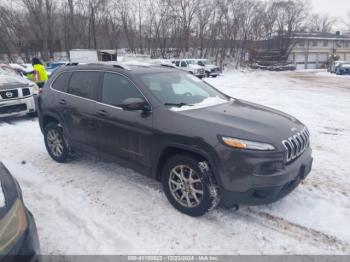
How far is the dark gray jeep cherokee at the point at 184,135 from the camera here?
2.87 meters

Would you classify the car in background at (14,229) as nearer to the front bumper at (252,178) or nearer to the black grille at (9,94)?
the front bumper at (252,178)

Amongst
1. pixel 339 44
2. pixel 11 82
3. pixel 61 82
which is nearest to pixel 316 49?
pixel 339 44

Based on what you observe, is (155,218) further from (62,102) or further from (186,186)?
(62,102)

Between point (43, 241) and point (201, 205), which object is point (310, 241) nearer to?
point (201, 205)

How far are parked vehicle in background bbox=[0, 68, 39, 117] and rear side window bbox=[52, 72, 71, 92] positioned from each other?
3038 millimetres

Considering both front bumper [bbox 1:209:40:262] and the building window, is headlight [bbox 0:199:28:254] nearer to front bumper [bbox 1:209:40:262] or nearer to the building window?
front bumper [bbox 1:209:40:262]

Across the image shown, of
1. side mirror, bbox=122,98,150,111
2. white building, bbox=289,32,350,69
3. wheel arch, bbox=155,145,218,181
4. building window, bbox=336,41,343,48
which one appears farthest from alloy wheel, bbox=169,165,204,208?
building window, bbox=336,41,343,48

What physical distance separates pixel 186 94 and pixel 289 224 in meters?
2.10

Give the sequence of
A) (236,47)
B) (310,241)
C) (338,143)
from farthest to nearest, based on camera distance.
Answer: (236,47)
(338,143)
(310,241)

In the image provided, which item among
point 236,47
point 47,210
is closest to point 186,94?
point 47,210

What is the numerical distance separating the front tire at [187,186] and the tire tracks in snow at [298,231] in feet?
2.06

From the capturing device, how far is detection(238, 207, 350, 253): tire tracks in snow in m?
2.88

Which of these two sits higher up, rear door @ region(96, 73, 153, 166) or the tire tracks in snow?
rear door @ region(96, 73, 153, 166)

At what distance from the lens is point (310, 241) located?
2926 millimetres
